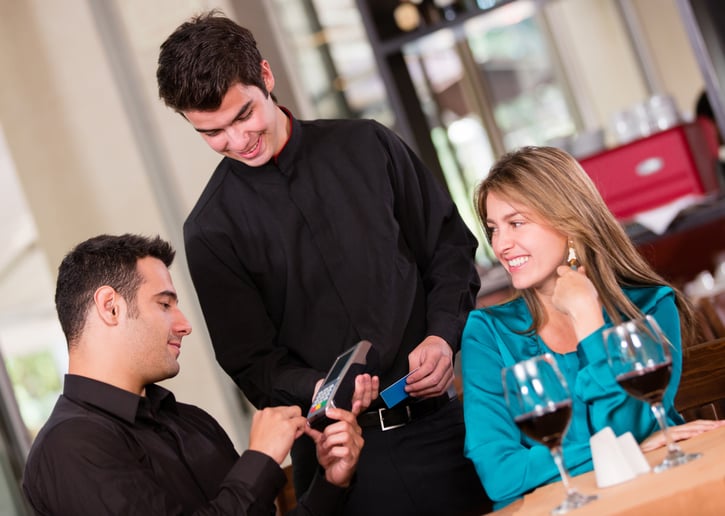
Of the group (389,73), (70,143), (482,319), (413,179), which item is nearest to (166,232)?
(70,143)

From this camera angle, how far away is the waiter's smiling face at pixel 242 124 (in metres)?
1.93

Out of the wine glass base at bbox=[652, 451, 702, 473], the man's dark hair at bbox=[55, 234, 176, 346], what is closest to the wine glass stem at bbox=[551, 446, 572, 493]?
the wine glass base at bbox=[652, 451, 702, 473]

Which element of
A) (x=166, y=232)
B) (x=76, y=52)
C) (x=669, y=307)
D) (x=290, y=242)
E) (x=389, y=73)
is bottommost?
(x=669, y=307)

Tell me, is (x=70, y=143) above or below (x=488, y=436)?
above

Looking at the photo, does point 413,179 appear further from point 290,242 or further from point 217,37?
point 217,37

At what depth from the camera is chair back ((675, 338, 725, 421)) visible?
6.52ft

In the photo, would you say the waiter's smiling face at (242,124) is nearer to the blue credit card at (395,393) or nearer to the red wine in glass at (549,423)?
the blue credit card at (395,393)

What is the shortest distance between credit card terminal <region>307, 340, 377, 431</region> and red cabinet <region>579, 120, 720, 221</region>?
2.52 meters

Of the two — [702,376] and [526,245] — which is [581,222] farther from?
[702,376]

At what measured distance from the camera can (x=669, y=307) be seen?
190 centimetres

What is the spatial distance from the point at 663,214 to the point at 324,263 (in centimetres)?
211

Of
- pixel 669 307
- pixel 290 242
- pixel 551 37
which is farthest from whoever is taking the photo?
pixel 551 37

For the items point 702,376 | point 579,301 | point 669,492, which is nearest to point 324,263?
point 579,301

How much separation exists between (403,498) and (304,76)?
3.37 metres
